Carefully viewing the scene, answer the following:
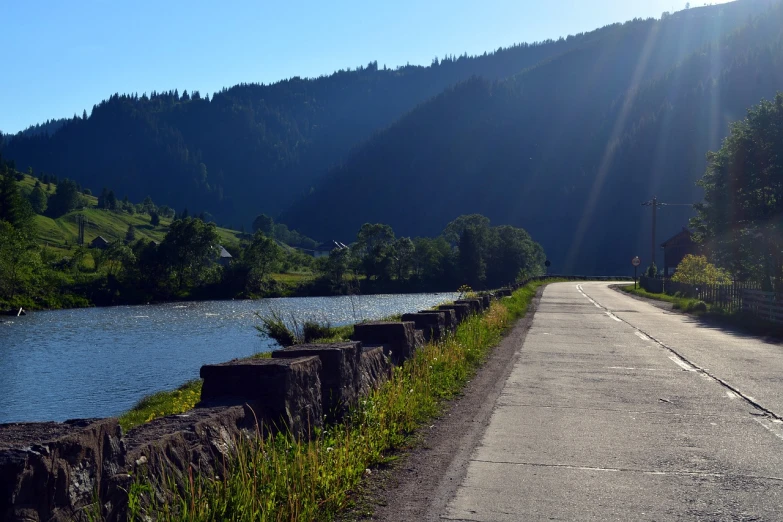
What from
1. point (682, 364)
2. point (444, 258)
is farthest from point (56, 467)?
point (444, 258)

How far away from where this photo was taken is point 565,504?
17.9 feet

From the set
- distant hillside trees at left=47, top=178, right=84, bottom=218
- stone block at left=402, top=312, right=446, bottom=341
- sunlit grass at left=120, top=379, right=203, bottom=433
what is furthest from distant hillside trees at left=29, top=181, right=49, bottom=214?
stone block at left=402, top=312, right=446, bottom=341

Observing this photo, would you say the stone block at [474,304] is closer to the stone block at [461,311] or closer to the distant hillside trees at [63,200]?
the stone block at [461,311]

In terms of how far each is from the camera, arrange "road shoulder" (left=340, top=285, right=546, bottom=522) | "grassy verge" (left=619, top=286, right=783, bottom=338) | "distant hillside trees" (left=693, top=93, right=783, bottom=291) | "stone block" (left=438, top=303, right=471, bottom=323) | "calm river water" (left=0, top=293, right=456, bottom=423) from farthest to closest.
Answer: "distant hillside trees" (left=693, top=93, right=783, bottom=291)
"grassy verge" (left=619, top=286, right=783, bottom=338)
"calm river water" (left=0, top=293, right=456, bottom=423)
"stone block" (left=438, top=303, right=471, bottom=323)
"road shoulder" (left=340, top=285, right=546, bottom=522)

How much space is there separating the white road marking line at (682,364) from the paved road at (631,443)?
0.07 m

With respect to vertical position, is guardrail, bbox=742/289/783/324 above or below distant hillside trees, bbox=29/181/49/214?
below

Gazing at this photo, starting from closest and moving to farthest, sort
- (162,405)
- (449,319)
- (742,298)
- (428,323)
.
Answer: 1. (428,323)
2. (449,319)
3. (162,405)
4. (742,298)

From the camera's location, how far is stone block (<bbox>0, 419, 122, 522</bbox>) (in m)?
2.98

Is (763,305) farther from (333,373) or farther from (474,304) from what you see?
(333,373)

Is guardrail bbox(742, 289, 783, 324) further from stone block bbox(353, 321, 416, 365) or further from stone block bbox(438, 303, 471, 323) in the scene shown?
stone block bbox(353, 321, 416, 365)

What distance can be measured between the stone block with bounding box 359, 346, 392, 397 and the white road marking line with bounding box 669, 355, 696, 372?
666cm

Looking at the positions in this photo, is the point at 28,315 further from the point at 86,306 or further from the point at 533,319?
the point at 533,319

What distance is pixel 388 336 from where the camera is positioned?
9.72 m

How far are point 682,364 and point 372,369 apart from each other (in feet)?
25.9
